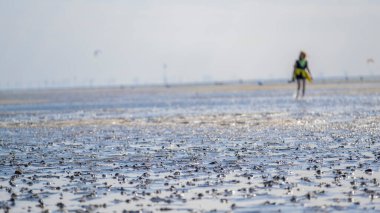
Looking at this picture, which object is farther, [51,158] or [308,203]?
[51,158]

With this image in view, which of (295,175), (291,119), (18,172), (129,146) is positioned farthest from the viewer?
(291,119)

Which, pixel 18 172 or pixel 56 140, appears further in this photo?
pixel 56 140

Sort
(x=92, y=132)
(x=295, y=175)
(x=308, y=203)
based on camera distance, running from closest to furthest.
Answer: (x=308, y=203)
(x=295, y=175)
(x=92, y=132)

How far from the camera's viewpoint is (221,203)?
11.8m

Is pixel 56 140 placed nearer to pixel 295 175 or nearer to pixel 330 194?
pixel 295 175

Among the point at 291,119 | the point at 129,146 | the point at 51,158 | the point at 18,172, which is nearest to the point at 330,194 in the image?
the point at 18,172

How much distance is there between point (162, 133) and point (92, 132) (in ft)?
11.0

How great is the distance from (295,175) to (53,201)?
4.66 metres

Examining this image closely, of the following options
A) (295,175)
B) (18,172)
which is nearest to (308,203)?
(295,175)

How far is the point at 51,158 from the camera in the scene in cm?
1912

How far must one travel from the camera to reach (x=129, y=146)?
2192 centimetres

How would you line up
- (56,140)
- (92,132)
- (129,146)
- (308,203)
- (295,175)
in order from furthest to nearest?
1. (92,132)
2. (56,140)
3. (129,146)
4. (295,175)
5. (308,203)

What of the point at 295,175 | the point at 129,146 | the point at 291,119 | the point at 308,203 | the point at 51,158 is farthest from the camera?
the point at 291,119

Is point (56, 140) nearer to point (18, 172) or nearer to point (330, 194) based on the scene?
point (18, 172)
